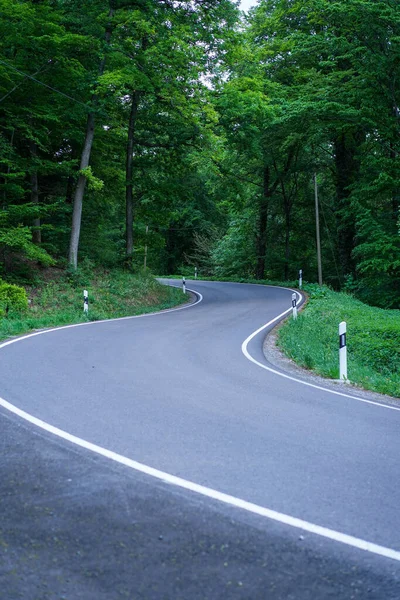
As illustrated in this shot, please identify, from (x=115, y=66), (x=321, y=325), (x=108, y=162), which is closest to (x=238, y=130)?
(x=115, y=66)

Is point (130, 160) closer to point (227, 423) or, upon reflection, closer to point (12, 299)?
point (12, 299)

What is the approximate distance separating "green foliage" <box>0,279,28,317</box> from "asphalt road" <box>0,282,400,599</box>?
29.0 feet

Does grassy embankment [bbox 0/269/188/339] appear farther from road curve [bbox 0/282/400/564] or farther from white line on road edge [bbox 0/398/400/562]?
white line on road edge [bbox 0/398/400/562]

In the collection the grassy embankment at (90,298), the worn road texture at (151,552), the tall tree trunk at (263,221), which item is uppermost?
the tall tree trunk at (263,221)

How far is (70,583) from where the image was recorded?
2.98m

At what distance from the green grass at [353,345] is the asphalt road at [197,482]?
179 centimetres

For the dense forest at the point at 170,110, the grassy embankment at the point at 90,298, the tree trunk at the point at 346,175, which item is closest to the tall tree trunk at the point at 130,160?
the dense forest at the point at 170,110

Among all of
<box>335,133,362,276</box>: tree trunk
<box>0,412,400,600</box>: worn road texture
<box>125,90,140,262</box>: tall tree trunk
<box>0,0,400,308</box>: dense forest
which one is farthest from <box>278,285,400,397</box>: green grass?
<box>335,133,362,276</box>: tree trunk

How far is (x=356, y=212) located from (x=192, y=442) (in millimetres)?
22454

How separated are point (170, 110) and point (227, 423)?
2134 centimetres

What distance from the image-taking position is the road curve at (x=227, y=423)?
13.9 ft

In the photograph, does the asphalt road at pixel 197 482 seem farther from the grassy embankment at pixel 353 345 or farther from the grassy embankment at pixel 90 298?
the grassy embankment at pixel 90 298

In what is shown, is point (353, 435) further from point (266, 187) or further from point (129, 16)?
point (266, 187)

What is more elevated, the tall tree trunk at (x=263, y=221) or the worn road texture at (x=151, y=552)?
the tall tree trunk at (x=263, y=221)
